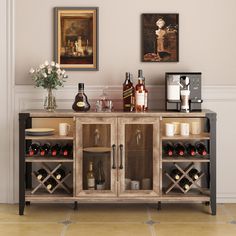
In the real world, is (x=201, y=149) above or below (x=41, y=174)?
above

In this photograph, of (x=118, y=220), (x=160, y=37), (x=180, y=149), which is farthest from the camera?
(x=160, y=37)

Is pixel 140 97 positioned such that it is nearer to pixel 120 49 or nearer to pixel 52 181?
pixel 120 49

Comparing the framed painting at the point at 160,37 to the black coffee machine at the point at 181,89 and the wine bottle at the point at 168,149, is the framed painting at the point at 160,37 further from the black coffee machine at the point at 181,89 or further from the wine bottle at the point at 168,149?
the wine bottle at the point at 168,149

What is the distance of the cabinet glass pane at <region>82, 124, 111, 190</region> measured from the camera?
505 centimetres

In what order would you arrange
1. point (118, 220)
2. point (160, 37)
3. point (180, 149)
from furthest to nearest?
point (160, 37) → point (180, 149) → point (118, 220)

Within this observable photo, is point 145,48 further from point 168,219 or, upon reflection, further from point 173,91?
point 168,219

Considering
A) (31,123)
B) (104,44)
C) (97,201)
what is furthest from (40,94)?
(97,201)

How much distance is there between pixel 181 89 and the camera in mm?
5199

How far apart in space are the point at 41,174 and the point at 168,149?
3.91 ft

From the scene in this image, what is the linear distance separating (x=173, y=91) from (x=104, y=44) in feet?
2.74

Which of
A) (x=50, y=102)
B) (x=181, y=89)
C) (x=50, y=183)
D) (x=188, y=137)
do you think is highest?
(x=181, y=89)

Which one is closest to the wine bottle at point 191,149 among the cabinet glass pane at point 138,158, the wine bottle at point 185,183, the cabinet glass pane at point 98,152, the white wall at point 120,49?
the wine bottle at point 185,183

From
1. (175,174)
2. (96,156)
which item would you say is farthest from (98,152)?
(175,174)

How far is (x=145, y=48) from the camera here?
543cm
